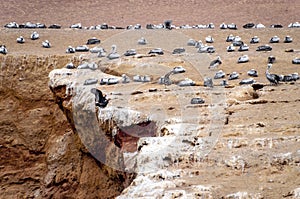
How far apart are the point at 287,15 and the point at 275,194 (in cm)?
1854

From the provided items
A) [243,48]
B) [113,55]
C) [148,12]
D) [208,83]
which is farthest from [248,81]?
[148,12]

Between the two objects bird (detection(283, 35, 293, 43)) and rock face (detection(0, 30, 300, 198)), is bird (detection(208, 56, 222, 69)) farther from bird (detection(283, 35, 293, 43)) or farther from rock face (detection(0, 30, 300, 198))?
bird (detection(283, 35, 293, 43))

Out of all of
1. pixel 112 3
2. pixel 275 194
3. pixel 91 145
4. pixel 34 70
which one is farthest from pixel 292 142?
pixel 112 3

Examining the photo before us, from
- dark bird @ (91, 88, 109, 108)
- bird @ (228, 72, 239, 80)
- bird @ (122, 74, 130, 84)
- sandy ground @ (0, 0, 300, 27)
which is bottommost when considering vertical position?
dark bird @ (91, 88, 109, 108)

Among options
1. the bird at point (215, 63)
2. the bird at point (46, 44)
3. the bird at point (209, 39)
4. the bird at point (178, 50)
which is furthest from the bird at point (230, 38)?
the bird at point (46, 44)

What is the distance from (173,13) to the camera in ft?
87.9

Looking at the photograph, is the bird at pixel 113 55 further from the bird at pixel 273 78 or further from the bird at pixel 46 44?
the bird at pixel 273 78

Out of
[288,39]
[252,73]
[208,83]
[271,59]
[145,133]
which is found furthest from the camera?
[288,39]

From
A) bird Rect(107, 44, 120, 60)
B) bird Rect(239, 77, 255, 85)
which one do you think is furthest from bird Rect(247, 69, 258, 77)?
bird Rect(107, 44, 120, 60)

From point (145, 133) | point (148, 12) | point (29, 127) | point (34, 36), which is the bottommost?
point (29, 127)

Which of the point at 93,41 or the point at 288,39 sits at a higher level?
the point at 288,39

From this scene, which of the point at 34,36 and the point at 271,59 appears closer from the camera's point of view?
the point at 271,59

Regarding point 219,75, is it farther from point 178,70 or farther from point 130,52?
point 130,52

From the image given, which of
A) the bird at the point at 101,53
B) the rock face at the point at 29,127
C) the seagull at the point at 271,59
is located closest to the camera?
the seagull at the point at 271,59
